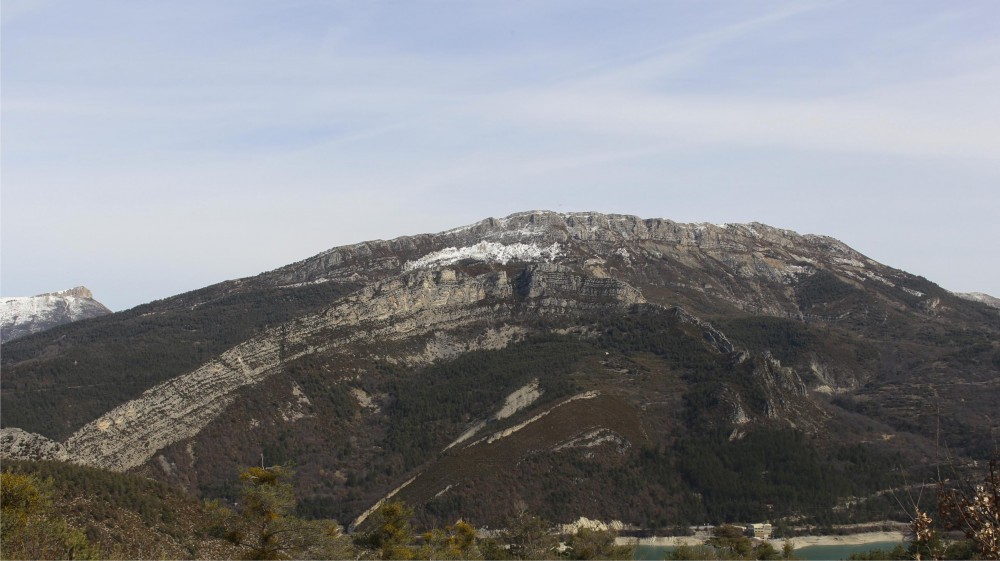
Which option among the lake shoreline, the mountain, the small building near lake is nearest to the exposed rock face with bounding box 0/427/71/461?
the mountain

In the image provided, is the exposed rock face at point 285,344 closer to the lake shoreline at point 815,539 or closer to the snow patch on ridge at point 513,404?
the snow patch on ridge at point 513,404

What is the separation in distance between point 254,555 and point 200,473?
9419 centimetres

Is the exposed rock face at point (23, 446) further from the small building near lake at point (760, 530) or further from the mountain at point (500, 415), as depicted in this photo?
the small building near lake at point (760, 530)

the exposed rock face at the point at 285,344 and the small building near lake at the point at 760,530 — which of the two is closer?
the small building near lake at the point at 760,530

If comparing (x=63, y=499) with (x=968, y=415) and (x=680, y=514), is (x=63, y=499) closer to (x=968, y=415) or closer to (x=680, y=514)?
(x=680, y=514)

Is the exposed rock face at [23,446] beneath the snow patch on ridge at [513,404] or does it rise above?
above

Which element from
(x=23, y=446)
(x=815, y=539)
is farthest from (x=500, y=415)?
(x=23, y=446)

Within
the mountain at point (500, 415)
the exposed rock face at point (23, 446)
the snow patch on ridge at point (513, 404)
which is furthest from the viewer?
the snow patch on ridge at point (513, 404)

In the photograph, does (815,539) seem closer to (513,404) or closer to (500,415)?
(500,415)

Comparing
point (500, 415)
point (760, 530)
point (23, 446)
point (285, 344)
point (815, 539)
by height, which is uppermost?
point (285, 344)

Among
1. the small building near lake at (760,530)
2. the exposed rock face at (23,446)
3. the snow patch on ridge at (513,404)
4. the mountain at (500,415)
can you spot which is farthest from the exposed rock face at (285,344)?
the small building near lake at (760,530)

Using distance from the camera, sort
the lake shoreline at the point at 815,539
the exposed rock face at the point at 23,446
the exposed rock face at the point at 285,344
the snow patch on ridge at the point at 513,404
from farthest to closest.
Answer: the snow patch on ridge at the point at 513,404, the exposed rock face at the point at 285,344, the lake shoreline at the point at 815,539, the exposed rock face at the point at 23,446

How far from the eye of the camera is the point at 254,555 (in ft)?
140

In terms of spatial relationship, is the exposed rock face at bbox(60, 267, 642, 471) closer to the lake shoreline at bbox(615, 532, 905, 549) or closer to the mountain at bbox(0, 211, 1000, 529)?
the mountain at bbox(0, 211, 1000, 529)
